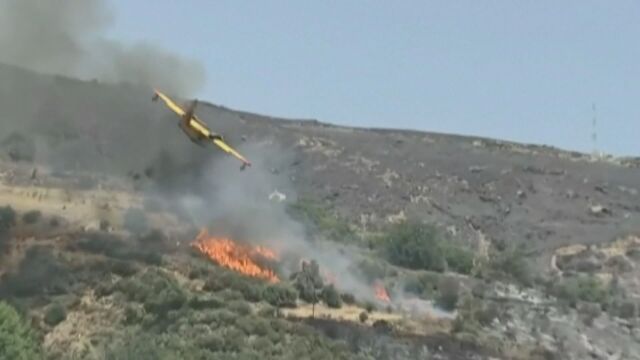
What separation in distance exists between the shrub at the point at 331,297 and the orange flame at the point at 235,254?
386 centimetres

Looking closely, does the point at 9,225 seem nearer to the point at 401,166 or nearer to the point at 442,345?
the point at 442,345

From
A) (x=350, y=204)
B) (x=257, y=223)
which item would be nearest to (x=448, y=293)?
(x=257, y=223)

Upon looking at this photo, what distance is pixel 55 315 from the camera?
230 ft

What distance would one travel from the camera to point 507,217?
137 meters

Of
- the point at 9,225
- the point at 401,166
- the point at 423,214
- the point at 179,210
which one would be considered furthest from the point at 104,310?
the point at 401,166

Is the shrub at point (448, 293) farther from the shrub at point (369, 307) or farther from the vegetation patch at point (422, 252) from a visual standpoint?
the vegetation patch at point (422, 252)

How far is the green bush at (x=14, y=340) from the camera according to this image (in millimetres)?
54812

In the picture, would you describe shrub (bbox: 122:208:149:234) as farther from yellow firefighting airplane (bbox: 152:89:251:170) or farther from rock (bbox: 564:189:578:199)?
rock (bbox: 564:189:578:199)

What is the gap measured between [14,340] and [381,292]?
3879cm

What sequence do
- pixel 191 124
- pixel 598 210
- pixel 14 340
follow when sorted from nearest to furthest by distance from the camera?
pixel 14 340, pixel 191 124, pixel 598 210

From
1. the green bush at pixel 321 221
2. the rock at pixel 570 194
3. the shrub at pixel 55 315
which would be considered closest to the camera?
the shrub at pixel 55 315

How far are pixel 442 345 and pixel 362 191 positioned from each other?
222 feet

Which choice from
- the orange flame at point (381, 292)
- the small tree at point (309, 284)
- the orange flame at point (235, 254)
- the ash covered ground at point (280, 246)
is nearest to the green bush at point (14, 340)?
the ash covered ground at point (280, 246)

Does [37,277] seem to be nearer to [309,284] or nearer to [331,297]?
[309,284]
